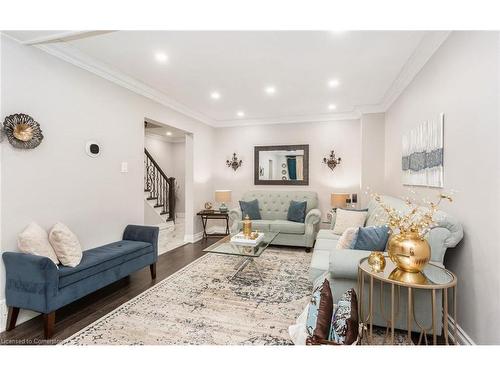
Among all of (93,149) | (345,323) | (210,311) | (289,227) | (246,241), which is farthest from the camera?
(289,227)

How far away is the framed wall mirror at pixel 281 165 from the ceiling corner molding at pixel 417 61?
201 centimetres

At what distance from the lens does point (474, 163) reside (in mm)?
1674

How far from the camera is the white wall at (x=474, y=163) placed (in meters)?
1.49

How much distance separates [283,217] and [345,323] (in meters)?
3.59

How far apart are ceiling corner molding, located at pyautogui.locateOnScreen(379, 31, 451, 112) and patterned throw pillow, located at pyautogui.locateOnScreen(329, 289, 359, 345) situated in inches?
94.5

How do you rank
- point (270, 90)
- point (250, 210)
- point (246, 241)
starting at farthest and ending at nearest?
point (250, 210), point (270, 90), point (246, 241)

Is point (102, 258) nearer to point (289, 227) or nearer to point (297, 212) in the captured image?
point (289, 227)

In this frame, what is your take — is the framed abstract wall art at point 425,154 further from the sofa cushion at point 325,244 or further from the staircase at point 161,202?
the staircase at point 161,202

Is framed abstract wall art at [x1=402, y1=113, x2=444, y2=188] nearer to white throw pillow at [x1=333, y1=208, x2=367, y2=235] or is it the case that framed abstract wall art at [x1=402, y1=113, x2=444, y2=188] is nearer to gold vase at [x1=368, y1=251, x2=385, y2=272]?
white throw pillow at [x1=333, y1=208, x2=367, y2=235]

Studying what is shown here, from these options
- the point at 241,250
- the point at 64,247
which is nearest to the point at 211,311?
the point at 241,250

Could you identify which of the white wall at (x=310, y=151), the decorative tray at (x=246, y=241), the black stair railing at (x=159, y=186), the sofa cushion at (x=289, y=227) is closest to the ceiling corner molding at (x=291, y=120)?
the white wall at (x=310, y=151)
